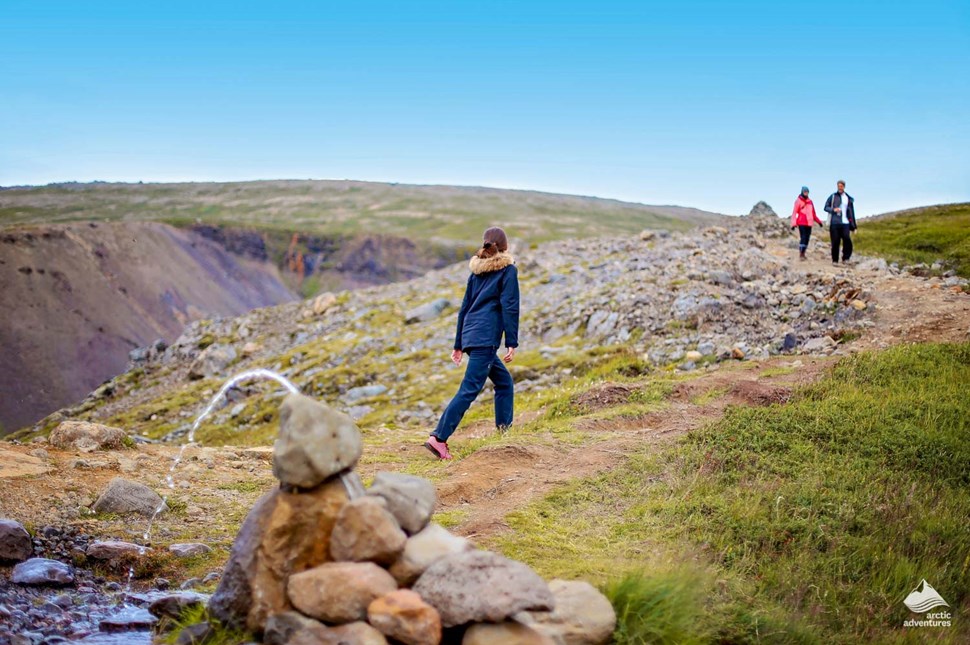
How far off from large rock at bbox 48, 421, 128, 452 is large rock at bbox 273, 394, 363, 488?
20.3 ft

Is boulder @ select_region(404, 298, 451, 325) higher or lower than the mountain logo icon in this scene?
higher

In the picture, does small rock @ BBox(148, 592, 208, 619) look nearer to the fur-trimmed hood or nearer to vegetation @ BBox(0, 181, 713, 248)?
the fur-trimmed hood

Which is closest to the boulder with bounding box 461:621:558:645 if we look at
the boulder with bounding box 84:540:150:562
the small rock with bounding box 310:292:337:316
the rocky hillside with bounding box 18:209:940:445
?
the boulder with bounding box 84:540:150:562

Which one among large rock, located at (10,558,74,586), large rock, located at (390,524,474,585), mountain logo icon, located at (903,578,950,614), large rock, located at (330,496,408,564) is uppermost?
large rock, located at (330,496,408,564)

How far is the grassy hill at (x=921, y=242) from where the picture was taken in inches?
982

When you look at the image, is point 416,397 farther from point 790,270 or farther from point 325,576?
point 325,576

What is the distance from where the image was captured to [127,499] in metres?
7.78

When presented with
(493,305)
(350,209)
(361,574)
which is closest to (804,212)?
(493,305)

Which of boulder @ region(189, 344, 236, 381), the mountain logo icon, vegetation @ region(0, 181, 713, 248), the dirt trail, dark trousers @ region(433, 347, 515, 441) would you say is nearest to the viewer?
the mountain logo icon

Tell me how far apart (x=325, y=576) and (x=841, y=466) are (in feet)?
19.3

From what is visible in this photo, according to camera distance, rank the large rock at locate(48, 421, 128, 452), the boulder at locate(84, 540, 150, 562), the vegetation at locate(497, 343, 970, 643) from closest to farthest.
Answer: the vegetation at locate(497, 343, 970, 643)
the boulder at locate(84, 540, 150, 562)
the large rock at locate(48, 421, 128, 452)

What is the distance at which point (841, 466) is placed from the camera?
321 inches

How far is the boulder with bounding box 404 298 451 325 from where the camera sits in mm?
25922

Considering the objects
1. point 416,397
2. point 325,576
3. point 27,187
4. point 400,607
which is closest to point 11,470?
point 325,576
